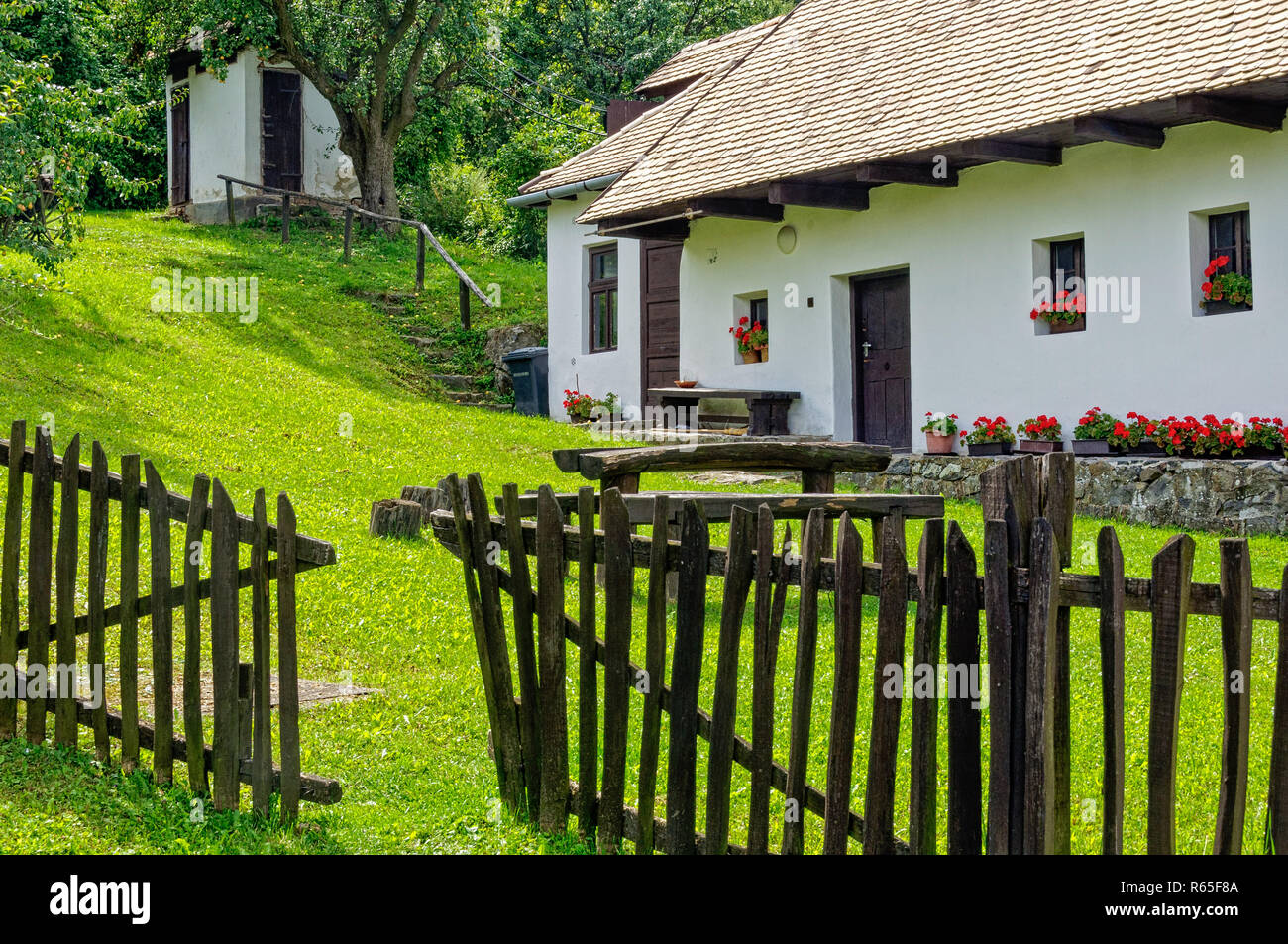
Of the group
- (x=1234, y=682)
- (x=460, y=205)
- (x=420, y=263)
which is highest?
(x=460, y=205)

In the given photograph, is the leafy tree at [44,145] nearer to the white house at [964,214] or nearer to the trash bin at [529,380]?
the white house at [964,214]

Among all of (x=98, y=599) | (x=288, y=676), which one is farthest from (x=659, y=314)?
(x=288, y=676)

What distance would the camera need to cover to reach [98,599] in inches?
198

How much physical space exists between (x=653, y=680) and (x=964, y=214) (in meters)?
11.4

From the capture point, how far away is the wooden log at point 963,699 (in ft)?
11.4

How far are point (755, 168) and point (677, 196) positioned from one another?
112 centimetres

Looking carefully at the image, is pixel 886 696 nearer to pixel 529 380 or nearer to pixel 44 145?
pixel 44 145

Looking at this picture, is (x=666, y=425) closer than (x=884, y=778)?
No

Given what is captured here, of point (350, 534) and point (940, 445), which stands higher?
point (940, 445)

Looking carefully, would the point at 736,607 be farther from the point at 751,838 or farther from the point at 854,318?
the point at 854,318

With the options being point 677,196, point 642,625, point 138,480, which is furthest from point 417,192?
point 138,480

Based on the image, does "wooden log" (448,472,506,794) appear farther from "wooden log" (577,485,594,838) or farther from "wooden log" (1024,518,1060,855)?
"wooden log" (1024,518,1060,855)

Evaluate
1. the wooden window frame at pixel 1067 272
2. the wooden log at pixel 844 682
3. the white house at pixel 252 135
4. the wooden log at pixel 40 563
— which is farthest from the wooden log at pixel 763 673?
the white house at pixel 252 135

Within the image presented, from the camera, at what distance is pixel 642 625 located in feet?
24.9
